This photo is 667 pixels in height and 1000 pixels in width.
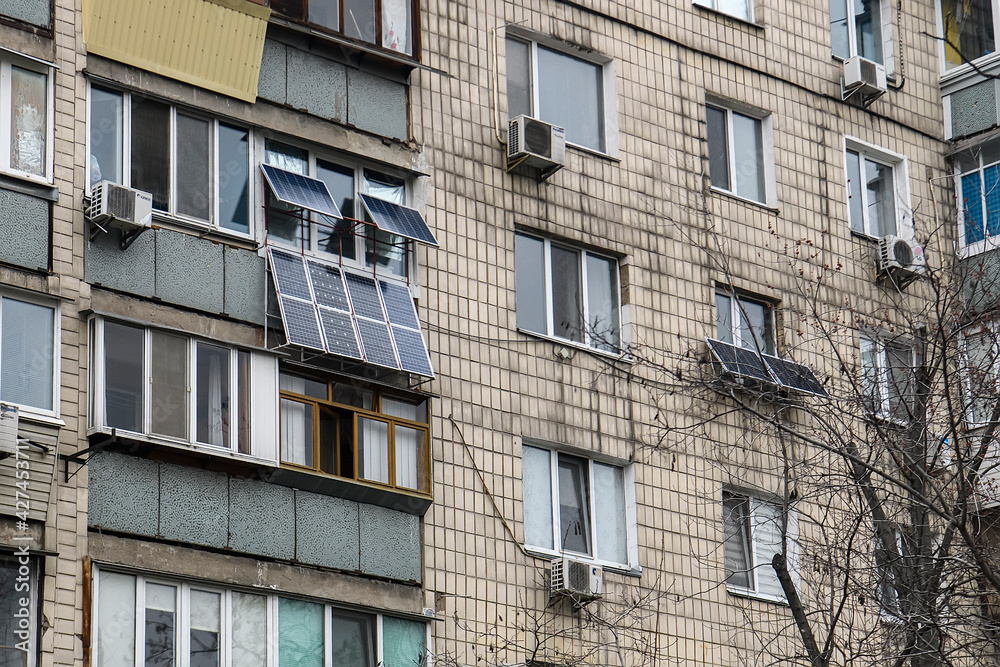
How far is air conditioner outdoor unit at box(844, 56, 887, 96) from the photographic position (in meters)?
26.8

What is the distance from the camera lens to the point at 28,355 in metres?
17.5

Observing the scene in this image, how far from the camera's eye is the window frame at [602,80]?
77.2 feet

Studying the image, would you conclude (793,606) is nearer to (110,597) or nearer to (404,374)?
(404,374)

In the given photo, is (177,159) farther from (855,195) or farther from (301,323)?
(855,195)

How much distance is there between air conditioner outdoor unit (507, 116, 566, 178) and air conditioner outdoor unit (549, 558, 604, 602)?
4898mm

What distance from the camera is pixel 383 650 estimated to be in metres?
19.4

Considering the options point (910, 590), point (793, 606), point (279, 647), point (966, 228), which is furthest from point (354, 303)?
point (966, 228)

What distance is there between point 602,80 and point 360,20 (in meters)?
4.04

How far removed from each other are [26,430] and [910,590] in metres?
8.17

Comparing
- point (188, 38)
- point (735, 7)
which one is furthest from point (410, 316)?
point (735, 7)

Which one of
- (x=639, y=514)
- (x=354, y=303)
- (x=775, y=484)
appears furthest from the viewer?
(x=775, y=484)

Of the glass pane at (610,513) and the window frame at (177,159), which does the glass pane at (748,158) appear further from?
the window frame at (177,159)

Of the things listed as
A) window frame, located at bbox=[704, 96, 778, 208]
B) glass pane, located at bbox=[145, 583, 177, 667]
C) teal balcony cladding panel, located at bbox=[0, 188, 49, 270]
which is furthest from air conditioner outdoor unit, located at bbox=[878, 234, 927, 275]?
teal balcony cladding panel, located at bbox=[0, 188, 49, 270]

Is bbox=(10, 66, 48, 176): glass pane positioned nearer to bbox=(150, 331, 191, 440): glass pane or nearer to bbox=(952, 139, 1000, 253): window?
bbox=(150, 331, 191, 440): glass pane
